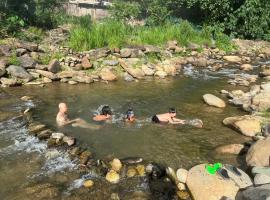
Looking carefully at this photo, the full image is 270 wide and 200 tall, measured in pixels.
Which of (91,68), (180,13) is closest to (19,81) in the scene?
(91,68)

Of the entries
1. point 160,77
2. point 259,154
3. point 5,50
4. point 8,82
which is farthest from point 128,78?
point 259,154

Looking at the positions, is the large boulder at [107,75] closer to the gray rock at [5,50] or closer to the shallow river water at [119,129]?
the shallow river water at [119,129]

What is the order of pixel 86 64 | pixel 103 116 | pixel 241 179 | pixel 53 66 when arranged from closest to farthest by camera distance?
1. pixel 241 179
2. pixel 103 116
3. pixel 53 66
4. pixel 86 64

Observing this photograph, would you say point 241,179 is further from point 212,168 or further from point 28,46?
point 28,46

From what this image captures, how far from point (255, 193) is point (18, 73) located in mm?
12237

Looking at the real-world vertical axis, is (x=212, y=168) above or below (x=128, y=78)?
above

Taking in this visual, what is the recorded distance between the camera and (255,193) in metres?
6.89

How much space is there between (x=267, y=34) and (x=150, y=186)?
23.4 m

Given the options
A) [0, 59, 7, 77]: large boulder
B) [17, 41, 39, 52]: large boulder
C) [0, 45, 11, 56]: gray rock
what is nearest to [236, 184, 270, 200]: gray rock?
[0, 59, 7, 77]: large boulder

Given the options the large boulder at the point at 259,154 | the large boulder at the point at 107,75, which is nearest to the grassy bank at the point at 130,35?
the large boulder at the point at 107,75

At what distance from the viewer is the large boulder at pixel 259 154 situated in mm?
8563

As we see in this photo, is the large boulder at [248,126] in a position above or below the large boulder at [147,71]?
above

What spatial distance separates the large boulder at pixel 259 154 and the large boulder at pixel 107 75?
9523 millimetres

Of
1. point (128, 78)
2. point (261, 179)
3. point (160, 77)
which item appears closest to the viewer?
point (261, 179)
